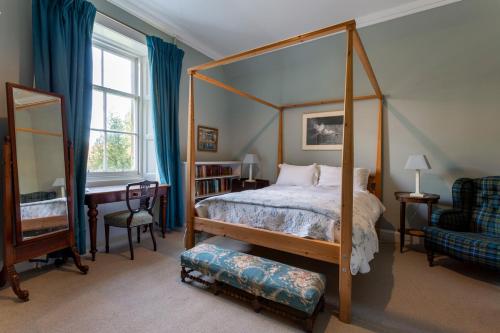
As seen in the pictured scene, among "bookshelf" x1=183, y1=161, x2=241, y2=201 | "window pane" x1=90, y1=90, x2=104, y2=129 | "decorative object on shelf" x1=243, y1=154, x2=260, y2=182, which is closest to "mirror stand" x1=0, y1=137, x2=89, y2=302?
"window pane" x1=90, y1=90, x2=104, y2=129

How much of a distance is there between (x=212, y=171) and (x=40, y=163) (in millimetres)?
2327

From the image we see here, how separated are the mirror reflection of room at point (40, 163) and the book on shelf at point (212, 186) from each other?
184 centimetres

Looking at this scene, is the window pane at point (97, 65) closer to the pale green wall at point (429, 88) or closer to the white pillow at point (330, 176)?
the pale green wall at point (429, 88)

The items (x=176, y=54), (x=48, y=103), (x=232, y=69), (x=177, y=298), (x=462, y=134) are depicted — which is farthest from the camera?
(x=232, y=69)

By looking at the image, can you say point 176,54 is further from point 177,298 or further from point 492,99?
point 492,99

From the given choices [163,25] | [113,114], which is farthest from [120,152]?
[163,25]

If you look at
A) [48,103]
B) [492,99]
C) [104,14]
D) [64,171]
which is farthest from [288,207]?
[104,14]

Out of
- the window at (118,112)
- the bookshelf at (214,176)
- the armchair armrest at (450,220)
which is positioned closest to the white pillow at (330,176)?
the armchair armrest at (450,220)

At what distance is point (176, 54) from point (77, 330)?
3.41 metres

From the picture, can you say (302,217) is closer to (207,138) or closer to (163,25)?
(207,138)

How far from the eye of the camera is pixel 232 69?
4.74 m

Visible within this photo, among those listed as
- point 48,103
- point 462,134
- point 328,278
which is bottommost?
point 328,278

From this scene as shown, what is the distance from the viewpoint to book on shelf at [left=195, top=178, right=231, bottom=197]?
3876 mm

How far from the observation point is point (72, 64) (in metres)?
2.45
